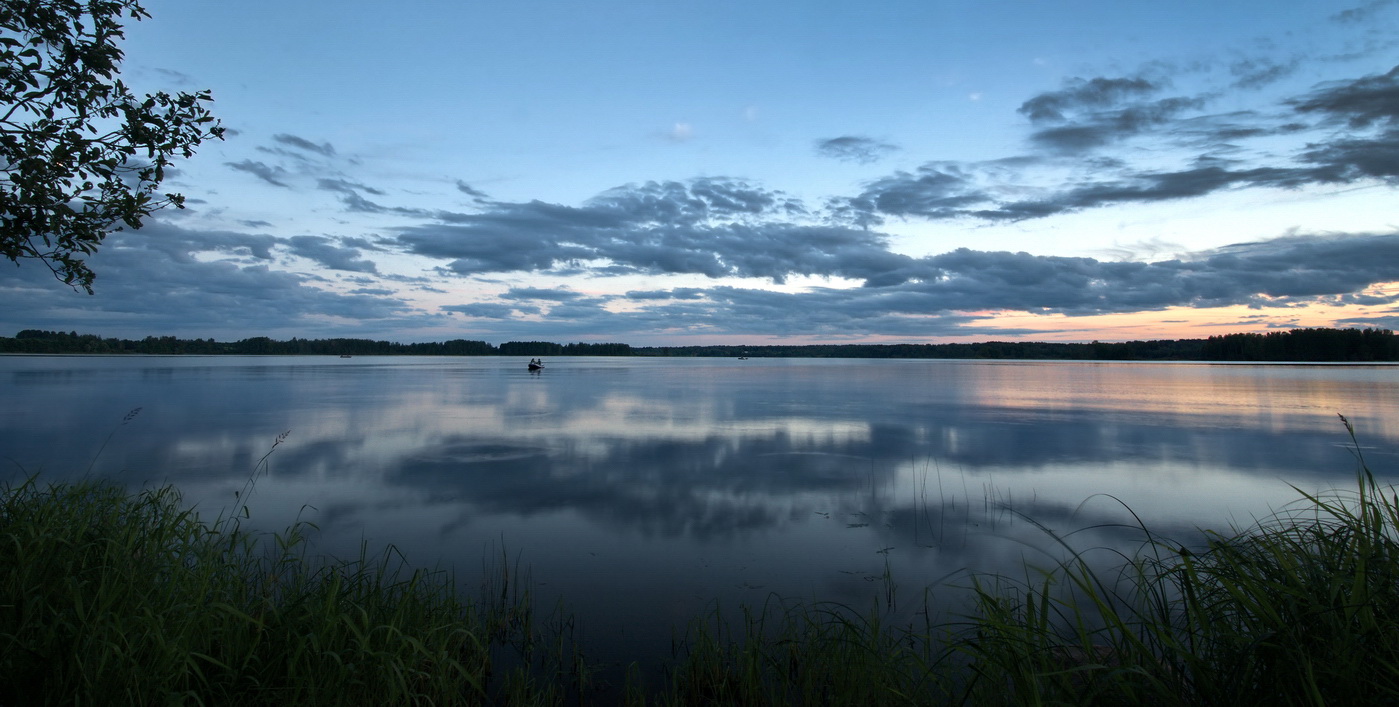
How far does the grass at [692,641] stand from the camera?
3131mm

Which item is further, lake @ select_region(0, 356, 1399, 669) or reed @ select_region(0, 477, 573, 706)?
lake @ select_region(0, 356, 1399, 669)

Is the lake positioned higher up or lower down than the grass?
lower down

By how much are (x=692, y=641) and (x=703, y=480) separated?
7.14m

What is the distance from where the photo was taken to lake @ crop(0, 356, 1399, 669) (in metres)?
7.60

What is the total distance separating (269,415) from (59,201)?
2107 cm

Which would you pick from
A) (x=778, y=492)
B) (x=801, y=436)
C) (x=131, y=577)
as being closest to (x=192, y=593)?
(x=131, y=577)

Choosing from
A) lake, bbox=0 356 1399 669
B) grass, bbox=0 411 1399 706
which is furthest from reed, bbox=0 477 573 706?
lake, bbox=0 356 1399 669

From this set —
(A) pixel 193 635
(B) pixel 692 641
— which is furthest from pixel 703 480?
(A) pixel 193 635

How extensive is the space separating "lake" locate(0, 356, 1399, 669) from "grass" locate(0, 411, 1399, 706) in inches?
31.8

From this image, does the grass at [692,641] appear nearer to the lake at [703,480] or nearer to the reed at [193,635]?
the reed at [193,635]

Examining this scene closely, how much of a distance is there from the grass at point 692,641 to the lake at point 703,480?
809mm

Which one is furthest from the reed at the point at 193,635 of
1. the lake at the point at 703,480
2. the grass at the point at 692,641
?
the lake at the point at 703,480

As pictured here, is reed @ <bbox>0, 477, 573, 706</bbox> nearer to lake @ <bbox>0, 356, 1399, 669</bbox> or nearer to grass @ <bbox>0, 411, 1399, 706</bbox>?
grass @ <bbox>0, 411, 1399, 706</bbox>

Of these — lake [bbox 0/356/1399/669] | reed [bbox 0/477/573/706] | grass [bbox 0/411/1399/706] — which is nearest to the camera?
grass [bbox 0/411/1399/706]
